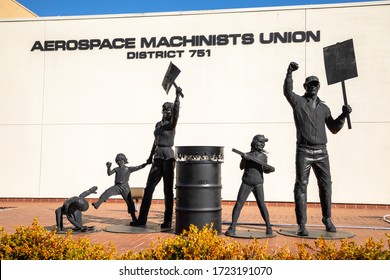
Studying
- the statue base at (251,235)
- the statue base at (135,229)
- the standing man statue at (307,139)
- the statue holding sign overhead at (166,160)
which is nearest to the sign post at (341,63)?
the standing man statue at (307,139)

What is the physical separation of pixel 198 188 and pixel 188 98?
7.43 m

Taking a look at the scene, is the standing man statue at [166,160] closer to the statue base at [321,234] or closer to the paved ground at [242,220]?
the paved ground at [242,220]

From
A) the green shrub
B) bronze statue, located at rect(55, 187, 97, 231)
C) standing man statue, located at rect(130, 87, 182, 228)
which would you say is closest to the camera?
the green shrub

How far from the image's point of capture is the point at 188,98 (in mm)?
14102

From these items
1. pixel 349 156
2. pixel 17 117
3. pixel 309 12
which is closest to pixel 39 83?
pixel 17 117

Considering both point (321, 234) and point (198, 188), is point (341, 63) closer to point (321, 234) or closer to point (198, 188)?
point (321, 234)

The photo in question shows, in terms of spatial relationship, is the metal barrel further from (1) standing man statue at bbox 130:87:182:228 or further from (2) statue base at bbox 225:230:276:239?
(1) standing man statue at bbox 130:87:182:228

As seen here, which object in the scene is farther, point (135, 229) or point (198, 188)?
point (135, 229)

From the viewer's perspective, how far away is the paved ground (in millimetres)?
6934

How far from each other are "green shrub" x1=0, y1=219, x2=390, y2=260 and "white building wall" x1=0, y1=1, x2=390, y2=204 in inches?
390

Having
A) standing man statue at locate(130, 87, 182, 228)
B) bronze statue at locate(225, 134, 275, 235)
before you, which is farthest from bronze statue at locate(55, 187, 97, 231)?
bronze statue at locate(225, 134, 275, 235)

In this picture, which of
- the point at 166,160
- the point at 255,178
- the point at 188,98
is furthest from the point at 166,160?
the point at 188,98

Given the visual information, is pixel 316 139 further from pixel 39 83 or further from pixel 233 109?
pixel 39 83

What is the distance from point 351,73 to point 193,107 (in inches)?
290
